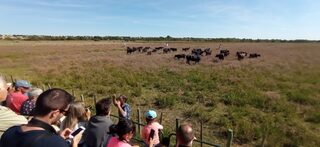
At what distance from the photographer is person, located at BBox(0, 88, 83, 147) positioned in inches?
112

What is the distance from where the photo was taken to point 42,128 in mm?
2912

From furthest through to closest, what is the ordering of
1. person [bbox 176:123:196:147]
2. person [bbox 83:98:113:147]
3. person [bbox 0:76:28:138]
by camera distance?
person [bbox 83:98:113:147]
person [bbox 176:123:196:147]
person [bbox 0:76:28:138]

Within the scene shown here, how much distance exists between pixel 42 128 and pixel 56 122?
1280 mm

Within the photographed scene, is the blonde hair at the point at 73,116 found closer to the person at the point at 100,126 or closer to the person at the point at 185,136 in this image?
the person at the point at 100,126

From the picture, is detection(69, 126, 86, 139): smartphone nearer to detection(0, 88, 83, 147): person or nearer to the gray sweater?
the gray sweater

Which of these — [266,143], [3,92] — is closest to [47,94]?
[3,92]

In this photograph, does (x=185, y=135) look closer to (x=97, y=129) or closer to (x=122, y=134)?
(x=122, y=134)

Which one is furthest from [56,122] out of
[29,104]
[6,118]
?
[29,104]

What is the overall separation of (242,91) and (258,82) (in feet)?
12.4

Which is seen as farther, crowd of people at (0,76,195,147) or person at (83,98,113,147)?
person at (83,98,113,147)

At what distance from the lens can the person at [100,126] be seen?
5160mm

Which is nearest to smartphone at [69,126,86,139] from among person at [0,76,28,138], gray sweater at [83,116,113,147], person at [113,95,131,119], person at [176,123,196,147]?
person at [0,76,28,138]

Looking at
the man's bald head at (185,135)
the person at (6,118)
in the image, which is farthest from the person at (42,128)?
the man's bald head at (185,135)

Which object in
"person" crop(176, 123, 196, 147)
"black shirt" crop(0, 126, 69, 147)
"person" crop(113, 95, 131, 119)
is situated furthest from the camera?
"person" crop(113, 95, 131, 119)
